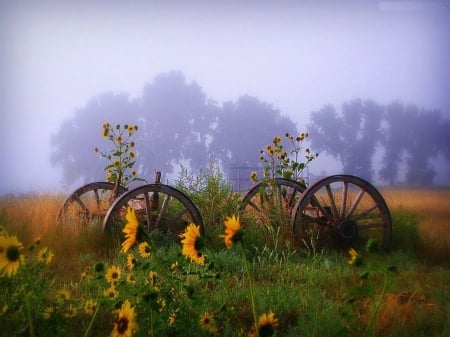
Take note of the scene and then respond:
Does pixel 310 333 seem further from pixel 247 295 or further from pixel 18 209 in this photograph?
pixel 18 209

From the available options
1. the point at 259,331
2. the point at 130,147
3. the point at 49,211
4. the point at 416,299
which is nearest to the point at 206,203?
the point at 130,147

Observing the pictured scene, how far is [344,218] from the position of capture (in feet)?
12.9

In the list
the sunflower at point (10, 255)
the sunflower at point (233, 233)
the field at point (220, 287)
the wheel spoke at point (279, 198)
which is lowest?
the field at point (220, 287)

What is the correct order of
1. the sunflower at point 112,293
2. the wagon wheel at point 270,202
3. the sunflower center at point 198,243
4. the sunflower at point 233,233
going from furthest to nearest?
the wagon wheel at point 270,202 → the sunflower at point 112,293 → the sunflower center at point 198,243 → the sunflower at point 233,233

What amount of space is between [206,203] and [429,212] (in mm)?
2087

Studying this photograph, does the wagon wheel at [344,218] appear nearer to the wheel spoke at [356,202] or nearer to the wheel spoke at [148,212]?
the wheel spoke at [356,202]

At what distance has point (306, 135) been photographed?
4652mm

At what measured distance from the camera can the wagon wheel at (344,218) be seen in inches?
148

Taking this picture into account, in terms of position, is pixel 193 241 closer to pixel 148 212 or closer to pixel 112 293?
pixel 112 293

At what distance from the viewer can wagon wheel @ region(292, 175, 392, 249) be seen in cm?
377

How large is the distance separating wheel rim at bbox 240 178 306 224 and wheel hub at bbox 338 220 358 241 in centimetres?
48

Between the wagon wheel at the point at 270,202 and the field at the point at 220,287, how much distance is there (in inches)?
7.1

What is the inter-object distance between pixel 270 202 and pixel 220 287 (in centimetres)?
198

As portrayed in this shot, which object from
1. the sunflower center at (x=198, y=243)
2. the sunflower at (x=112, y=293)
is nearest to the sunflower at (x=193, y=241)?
the sunflower center at (x=198, y=243)
